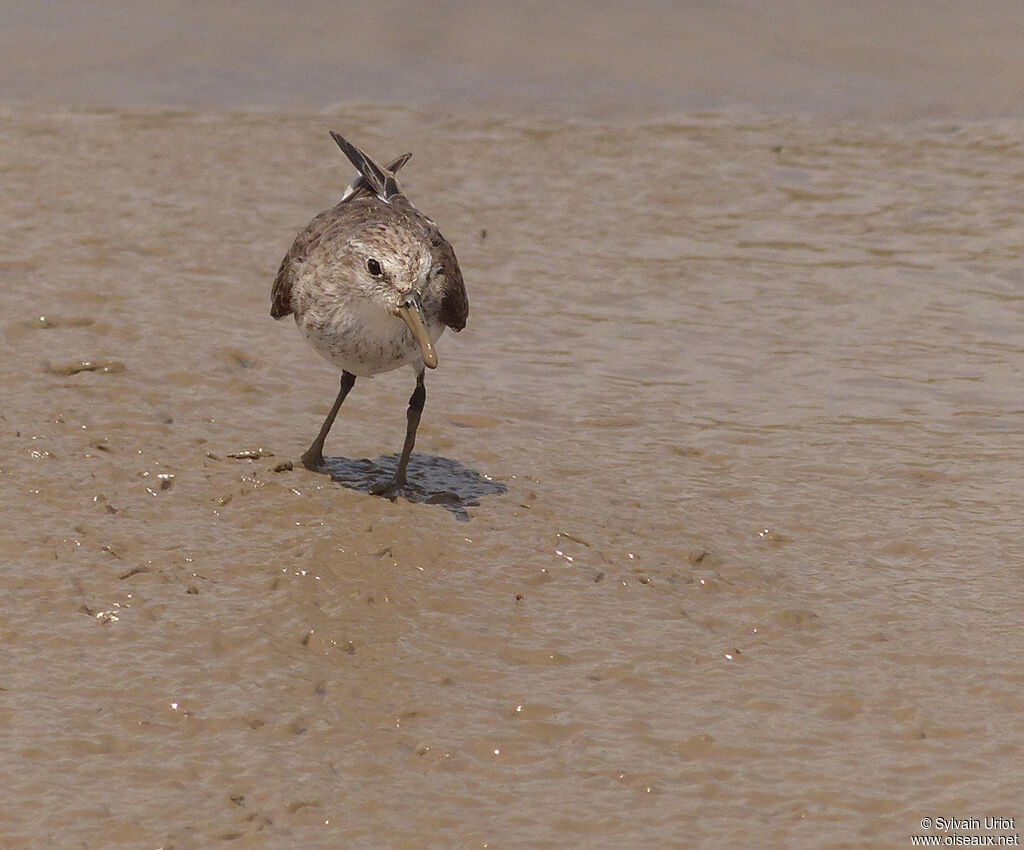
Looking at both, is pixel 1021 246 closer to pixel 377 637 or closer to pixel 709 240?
pixel 709 240

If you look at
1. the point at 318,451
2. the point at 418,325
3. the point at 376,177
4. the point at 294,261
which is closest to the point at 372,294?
the point at 418,325

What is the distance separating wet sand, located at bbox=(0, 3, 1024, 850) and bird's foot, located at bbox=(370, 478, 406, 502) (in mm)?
80

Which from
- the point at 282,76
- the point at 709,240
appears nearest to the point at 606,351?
the point at 709,240

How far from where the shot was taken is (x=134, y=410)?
7.54 m

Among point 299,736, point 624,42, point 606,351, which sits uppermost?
point 624,42

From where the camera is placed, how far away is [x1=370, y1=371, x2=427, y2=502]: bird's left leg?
7.12m

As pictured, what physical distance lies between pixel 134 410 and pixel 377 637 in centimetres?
237

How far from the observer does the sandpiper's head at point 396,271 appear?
661 cm

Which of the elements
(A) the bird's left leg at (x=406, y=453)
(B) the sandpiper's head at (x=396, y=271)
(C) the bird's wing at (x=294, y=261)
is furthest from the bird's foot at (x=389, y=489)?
(C) the bird's wing at (x=294, y=261)

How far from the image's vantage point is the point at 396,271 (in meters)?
6.61

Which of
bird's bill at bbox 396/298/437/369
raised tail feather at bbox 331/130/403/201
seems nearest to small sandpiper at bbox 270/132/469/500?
bird's bill at bbox 396/298/437/369

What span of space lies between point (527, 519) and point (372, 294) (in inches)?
49.5

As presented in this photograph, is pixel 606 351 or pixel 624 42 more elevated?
pixel 624 42

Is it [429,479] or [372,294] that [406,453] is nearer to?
[429,479]
